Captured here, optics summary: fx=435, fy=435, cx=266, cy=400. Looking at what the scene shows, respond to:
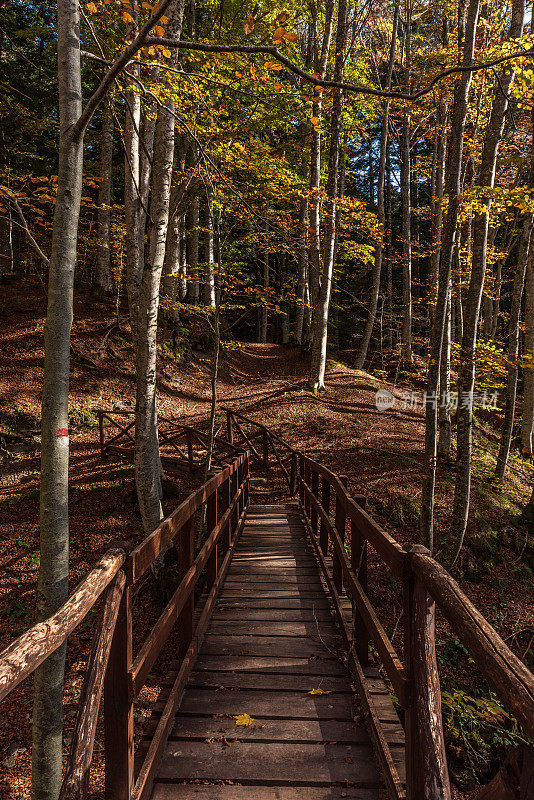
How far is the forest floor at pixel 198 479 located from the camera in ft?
17.7

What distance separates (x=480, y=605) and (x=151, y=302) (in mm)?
7709

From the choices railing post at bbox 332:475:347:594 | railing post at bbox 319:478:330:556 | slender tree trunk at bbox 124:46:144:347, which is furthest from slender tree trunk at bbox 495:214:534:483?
slender tree trunk at bbox 124:46:144:347

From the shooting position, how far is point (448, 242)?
709 cm

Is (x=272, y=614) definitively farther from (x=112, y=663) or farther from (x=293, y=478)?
(x=293, y=478)

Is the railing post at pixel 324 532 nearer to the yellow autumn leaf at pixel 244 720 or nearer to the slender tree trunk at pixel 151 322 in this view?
the slender tree trunk at pixel 151 322

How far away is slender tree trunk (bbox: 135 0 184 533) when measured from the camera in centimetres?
704

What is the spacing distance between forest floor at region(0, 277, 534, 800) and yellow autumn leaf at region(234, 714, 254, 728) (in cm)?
235

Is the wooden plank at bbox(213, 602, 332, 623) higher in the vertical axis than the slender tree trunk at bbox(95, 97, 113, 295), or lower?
lower

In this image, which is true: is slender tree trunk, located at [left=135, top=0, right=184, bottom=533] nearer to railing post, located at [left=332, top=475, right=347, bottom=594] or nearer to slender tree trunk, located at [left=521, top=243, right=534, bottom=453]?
railing post, located at [left=332, top=475, right=347, bottom=594]

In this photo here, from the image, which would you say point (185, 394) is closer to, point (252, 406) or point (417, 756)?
point (252, 406)

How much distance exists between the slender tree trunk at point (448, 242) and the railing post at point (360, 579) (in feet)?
12.9

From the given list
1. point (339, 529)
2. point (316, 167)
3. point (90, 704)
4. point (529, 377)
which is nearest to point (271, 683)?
point (339, 529)

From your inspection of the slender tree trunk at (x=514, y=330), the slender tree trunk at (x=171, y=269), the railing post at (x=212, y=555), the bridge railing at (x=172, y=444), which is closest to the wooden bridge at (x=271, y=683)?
the railing post at (x=212, y=555)

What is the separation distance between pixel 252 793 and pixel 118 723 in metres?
0.86
